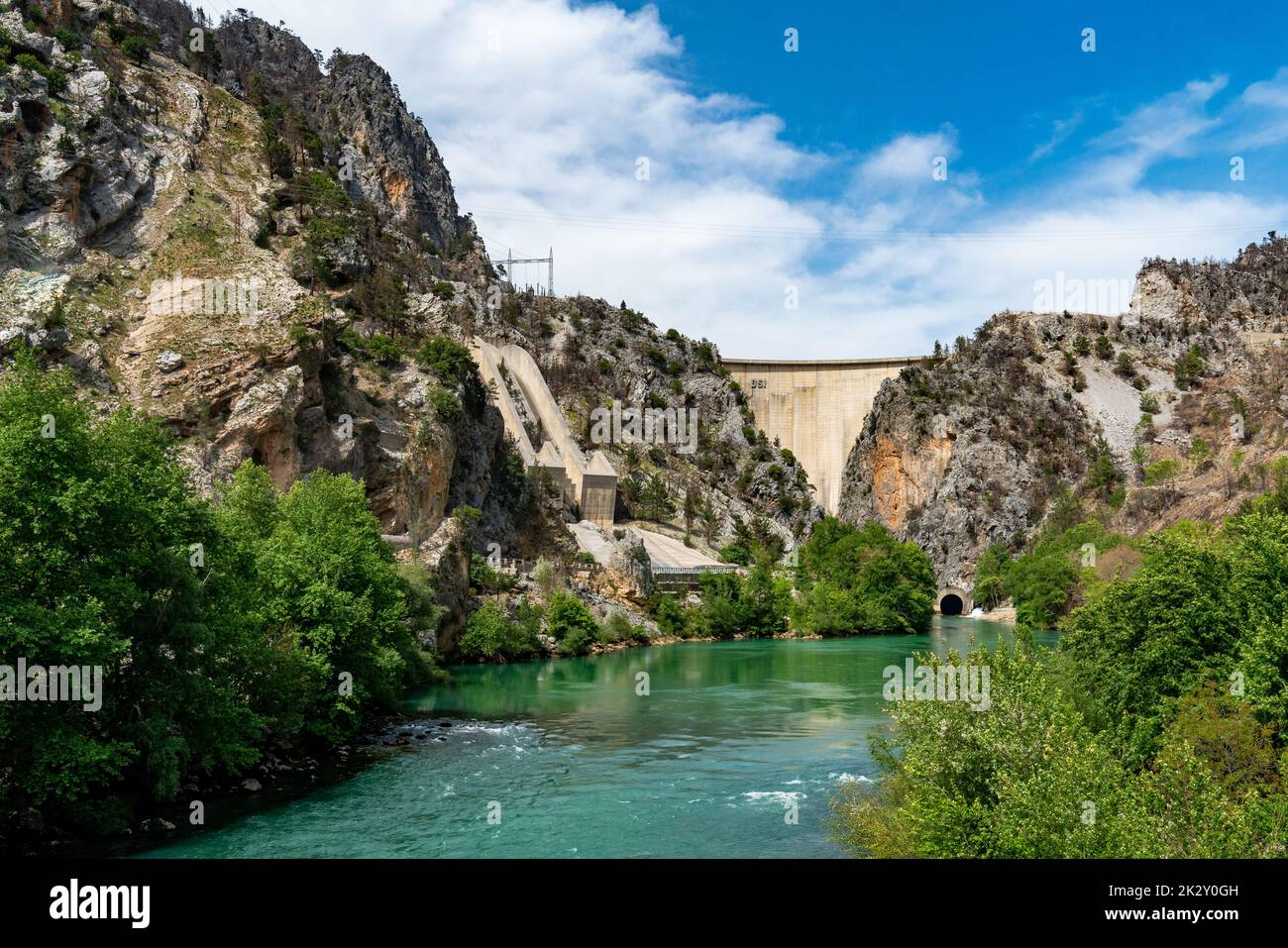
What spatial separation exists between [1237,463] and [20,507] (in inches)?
3046

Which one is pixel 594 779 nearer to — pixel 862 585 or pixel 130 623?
pixel 130 623

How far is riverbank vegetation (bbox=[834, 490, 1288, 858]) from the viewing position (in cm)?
1152

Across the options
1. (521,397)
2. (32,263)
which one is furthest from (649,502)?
(32,263)

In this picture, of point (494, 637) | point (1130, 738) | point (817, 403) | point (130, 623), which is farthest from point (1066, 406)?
point (130, 623)

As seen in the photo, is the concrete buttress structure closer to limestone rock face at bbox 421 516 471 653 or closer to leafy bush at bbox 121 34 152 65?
limestone rock face at bbox 421 516 471 653

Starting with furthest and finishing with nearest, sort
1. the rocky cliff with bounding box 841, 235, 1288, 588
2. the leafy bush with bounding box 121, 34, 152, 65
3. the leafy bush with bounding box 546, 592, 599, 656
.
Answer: the rocky cliff with bounding box 841, 235, 1288, 588, the leafy bush with bounding box 121, 34, 152, 65, the leafy bush with bounding box 546, 592, 599, 656

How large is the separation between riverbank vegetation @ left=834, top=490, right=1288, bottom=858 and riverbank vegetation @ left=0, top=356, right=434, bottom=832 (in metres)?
13.6

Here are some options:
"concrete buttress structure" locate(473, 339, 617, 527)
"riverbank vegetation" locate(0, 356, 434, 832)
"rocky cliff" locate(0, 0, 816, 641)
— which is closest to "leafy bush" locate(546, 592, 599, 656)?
"rocky cliff" locate(0, 0, 816, 641)

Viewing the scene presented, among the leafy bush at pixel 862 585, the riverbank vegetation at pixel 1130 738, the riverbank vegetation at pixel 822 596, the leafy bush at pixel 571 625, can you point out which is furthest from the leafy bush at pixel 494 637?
the riverbank vegetation at pixel 1130 738

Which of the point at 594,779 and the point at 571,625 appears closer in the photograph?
the point at 594,779

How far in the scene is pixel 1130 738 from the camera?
18.7 m

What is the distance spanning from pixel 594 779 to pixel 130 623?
11.3 meters

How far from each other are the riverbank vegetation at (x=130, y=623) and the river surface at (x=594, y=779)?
1.94 meters
